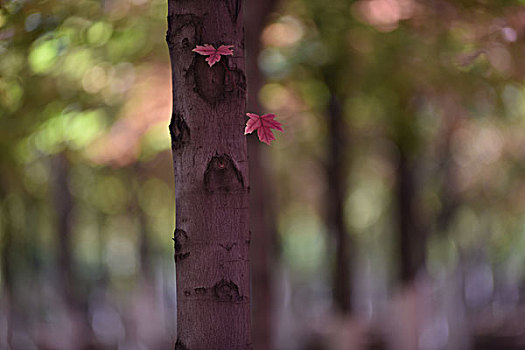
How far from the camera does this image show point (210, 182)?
2770 mm

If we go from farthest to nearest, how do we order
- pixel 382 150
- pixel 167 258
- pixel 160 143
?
pixel 167 258, pixel 382 150, pixel 160 143

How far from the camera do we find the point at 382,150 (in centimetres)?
1460

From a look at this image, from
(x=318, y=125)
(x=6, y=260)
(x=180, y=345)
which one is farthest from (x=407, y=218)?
(x=6, y=260)

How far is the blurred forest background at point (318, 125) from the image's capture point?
22.8ft

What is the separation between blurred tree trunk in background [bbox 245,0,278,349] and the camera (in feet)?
23.1

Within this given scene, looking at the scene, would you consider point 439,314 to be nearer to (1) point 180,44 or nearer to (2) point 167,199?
(2) point 167,199

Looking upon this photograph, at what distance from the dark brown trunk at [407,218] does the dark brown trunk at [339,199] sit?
92cm

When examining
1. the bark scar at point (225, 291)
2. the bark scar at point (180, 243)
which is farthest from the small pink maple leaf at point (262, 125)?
the bark scar at point (225, 291)

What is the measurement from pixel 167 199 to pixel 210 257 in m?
20.0

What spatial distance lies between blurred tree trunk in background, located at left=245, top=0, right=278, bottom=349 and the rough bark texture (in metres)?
4.06

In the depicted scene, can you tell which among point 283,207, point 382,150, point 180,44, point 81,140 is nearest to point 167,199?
point 283,207

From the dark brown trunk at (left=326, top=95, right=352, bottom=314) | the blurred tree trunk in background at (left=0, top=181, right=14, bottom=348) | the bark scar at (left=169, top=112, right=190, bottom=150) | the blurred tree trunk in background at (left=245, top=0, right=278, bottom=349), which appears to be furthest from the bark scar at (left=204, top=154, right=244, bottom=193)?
the blurred tree trunk in background at (left=0, top=181, right=14, bottom=348)

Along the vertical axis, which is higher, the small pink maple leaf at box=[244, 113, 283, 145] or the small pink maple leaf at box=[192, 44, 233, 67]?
the small pink maple leaf at box=[192, 44, 233, 67]

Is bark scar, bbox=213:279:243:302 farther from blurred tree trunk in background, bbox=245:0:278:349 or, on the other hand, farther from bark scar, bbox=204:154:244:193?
blurred tree trunk in background, bbox=245:0:278:349
